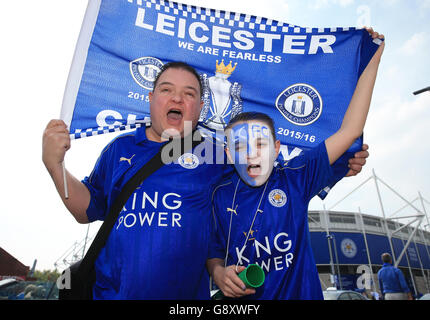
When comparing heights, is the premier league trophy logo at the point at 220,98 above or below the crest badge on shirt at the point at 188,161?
above

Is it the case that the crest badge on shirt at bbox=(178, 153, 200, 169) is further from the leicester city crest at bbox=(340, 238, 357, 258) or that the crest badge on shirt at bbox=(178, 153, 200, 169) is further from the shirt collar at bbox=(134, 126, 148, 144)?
the leicester city crest at bbox=(340, 238, 357, 258)

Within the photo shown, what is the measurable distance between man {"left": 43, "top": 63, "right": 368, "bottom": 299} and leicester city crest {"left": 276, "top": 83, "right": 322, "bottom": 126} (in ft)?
2.23

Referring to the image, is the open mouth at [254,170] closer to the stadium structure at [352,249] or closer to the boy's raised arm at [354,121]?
the boy's raised arm at [354,121]

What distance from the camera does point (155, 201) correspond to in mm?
1838

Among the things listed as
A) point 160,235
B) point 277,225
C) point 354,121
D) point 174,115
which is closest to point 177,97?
point 174,115

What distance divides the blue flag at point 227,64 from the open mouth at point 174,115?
24.3 inches

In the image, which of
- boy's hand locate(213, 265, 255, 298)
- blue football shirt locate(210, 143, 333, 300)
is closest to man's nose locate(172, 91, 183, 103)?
blue football shirt locate(210, 143, 333, 300)

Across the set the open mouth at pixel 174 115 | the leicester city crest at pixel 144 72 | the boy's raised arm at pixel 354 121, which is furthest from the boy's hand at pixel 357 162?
the leicester city crest at pixel 144 72

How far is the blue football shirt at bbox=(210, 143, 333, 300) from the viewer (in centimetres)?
188

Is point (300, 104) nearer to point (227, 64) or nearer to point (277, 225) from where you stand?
point (227, 64)

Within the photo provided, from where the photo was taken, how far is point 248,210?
7.02 feet

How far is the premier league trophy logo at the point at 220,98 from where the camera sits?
297cm

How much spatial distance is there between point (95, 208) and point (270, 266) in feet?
4.40
